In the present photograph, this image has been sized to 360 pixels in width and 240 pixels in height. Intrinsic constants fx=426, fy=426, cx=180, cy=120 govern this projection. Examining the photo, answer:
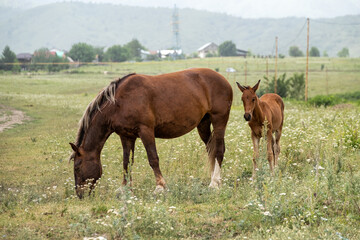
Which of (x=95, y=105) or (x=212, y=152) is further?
(x=212, y=152)

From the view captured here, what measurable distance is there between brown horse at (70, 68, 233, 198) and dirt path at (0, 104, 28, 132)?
10253mm

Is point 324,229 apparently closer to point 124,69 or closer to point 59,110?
point 59,110

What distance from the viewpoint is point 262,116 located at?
8781mm

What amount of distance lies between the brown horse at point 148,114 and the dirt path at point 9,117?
10.3 meters

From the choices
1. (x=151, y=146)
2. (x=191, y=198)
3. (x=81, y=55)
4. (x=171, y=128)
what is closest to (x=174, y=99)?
(x=171, y=128)

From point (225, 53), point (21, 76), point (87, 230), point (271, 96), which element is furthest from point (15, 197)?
point (225, 53)

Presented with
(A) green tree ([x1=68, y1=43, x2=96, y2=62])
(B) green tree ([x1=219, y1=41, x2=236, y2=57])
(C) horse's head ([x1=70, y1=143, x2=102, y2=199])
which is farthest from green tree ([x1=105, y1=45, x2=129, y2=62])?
(C) horse's head ([x1=70, y1=143, x2=102, y2=199])

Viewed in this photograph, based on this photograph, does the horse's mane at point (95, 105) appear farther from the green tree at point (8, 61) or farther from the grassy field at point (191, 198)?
the green tree at point (8, 61)

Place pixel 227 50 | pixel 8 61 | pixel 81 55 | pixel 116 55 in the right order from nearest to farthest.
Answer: pixel 8 61
pixel 81 55
pixel 116 55
pixel 227 50

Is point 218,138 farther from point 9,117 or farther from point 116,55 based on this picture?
point 116,55

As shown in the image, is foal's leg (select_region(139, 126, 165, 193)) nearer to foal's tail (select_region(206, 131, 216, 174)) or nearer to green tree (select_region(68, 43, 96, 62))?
foal's tail (select_region(206, 131, 216, 174))

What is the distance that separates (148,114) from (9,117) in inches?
551

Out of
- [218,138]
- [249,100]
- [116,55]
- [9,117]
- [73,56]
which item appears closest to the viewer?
[249,100]

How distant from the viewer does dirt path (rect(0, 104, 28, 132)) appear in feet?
57.6
